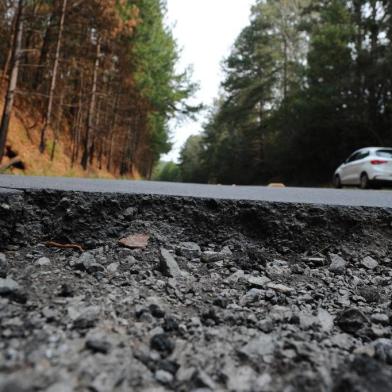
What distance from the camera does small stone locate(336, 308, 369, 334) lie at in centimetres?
147

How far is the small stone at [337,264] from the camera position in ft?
6.54

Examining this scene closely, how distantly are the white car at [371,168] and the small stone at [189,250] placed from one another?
9.41 m

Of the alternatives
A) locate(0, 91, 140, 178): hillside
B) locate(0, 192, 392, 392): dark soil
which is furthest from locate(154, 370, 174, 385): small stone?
locate(0, 91, 140, 178): hillside

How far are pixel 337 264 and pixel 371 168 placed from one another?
9.19 metres

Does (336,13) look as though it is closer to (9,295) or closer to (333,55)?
(333,55)

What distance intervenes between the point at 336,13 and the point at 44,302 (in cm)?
2506

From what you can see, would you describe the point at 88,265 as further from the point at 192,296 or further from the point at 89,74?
the point at 89,74

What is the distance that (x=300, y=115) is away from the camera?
72.2 feet

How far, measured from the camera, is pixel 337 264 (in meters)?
2.04

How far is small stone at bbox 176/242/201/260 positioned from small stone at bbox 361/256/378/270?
3.27ft

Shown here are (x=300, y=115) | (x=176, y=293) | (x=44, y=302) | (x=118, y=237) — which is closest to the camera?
(x=44, y=302)

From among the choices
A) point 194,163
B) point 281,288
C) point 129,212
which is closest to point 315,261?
point 281,288

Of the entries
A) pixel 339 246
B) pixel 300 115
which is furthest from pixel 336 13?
pixel 339 246

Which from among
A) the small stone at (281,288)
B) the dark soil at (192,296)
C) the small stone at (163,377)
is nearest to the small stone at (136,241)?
the dark soil at (192,296)
